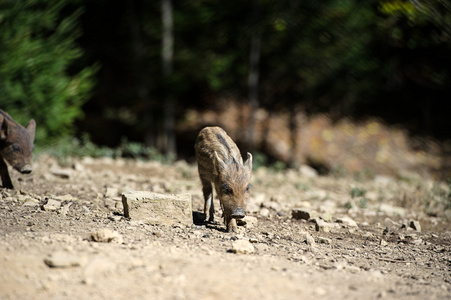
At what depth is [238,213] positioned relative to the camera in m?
5.18

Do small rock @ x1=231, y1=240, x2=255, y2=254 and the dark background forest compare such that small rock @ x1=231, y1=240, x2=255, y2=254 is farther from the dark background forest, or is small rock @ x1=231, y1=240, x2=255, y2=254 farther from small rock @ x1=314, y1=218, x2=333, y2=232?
the dark background forest

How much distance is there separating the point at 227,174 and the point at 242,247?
1080 mm

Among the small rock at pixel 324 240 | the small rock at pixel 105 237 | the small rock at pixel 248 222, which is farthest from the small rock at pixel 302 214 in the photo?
the small rock at pixel 105 237

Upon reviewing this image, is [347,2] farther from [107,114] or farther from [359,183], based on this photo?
[107,114]

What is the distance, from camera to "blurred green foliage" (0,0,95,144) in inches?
371

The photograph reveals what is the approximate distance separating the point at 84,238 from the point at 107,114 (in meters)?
9.32

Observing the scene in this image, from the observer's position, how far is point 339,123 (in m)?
14.3

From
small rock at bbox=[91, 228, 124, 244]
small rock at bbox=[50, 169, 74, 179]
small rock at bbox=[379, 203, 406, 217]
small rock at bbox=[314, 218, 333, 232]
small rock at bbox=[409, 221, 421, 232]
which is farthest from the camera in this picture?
small rock at bbox=[379, 203, 406, 217]

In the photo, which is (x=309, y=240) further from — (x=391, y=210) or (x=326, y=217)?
(x=391, y=210)

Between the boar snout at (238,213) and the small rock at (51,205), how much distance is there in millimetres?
2047

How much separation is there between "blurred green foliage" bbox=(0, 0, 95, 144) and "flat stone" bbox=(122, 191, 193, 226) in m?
5.41

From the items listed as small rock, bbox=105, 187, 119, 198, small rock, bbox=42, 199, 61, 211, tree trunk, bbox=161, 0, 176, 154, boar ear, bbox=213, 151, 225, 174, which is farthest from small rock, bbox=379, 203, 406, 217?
tree trunk, bbox=161, 0, 176, 154

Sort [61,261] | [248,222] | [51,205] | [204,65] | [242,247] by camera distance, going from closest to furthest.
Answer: [61,261] → [242,247] → [51,205] → [248,222] → [204,65]

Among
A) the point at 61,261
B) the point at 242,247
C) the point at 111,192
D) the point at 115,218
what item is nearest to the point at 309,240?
the point at 242,247
